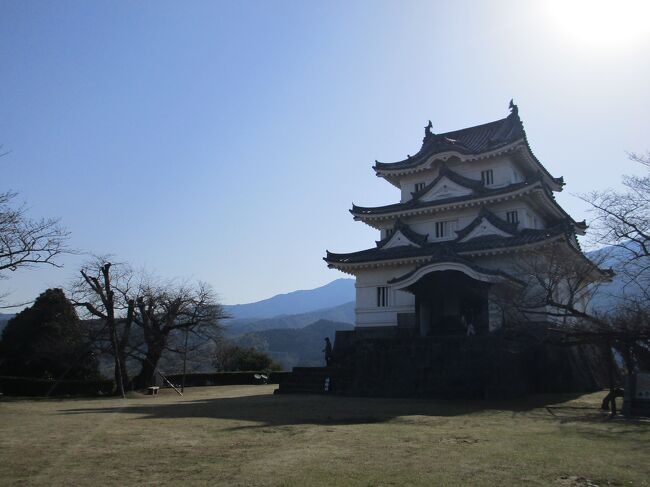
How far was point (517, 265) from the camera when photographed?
22328 millimetres

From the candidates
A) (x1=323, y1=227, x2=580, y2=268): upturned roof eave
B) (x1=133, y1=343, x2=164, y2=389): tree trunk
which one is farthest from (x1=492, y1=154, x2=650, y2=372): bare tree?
(x1=133, y1=343, x2=164, y2=389): tree trunk

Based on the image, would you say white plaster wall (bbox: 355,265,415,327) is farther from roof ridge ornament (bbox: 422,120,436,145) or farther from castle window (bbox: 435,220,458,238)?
roof ridge ornament (bbox: 422,120,436,145)

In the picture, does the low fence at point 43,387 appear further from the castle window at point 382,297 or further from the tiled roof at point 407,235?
the tiled roof at point 407,235

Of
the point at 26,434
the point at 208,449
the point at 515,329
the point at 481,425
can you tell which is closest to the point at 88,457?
the point at 208,449

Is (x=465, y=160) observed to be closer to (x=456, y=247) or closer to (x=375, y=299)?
(x=456, y=247)

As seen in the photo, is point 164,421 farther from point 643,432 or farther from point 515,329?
point 515,329

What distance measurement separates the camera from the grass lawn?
20.5ft

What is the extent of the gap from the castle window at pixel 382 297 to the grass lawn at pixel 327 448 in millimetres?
14023

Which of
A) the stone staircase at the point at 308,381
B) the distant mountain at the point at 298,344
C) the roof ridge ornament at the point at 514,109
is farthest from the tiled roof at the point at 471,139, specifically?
the distant mountain at the point at 298,344

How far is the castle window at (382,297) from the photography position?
27.8 m

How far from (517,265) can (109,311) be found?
18663 millimetres

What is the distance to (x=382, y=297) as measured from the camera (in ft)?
91.6

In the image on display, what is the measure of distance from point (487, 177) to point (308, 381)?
574 inches

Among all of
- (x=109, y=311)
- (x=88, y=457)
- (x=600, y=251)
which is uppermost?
(x=600, y=251)
